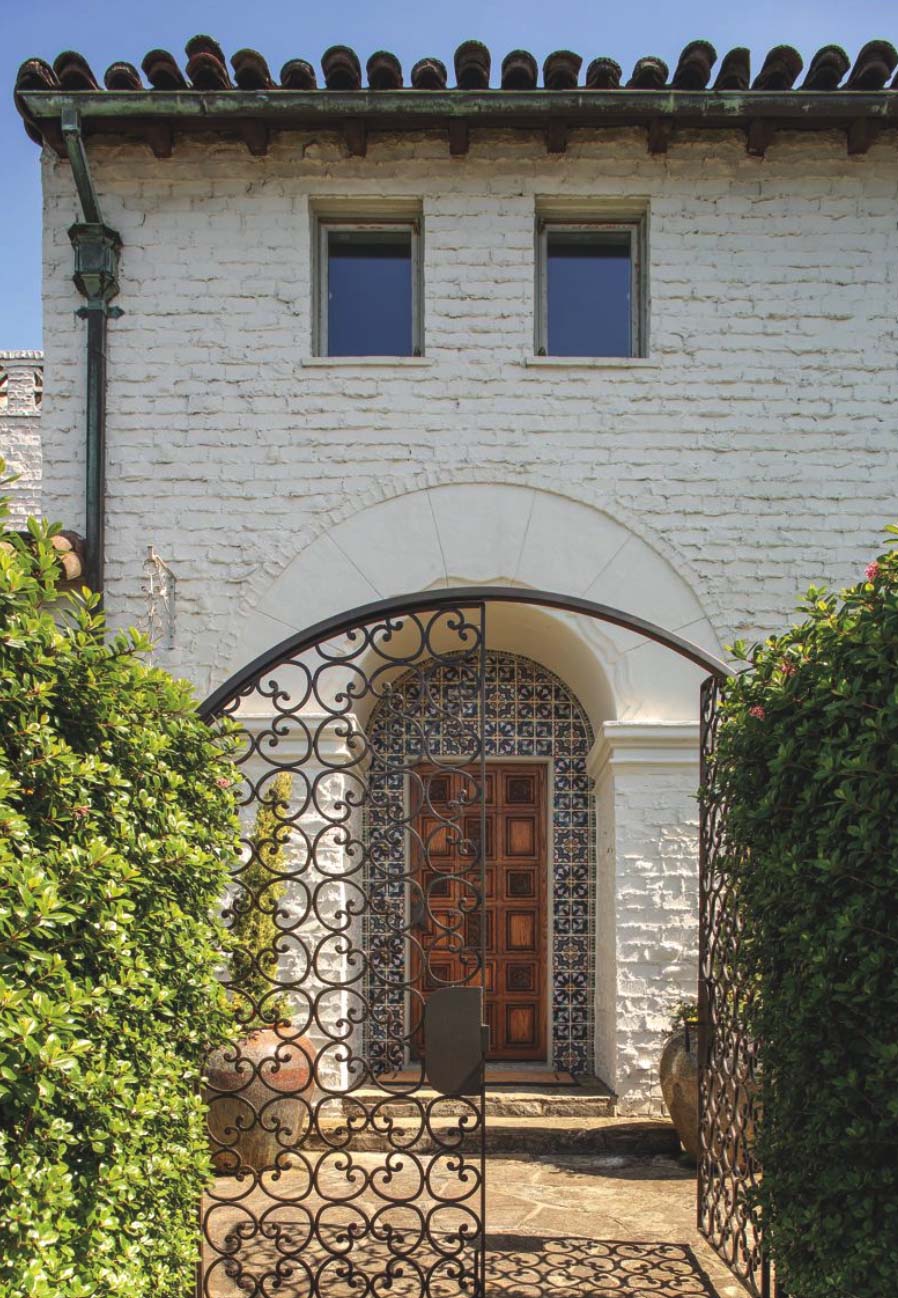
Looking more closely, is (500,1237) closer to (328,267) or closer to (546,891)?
(546,891)

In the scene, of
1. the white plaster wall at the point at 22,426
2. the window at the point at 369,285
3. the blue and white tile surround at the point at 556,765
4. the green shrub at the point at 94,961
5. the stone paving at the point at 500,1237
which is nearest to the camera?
the green shrub at the point at 94,961

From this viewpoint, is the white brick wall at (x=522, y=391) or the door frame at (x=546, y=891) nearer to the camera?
the white brick wall at (x=522, y=391)

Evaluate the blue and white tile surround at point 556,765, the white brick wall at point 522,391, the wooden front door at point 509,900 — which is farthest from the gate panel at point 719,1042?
the wooden front door at point 509,900

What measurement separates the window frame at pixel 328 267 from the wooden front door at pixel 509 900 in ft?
10.0

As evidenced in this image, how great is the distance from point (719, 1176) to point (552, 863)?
4136 mm

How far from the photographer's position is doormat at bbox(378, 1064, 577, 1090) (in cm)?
851

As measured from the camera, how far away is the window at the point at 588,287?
8.59m

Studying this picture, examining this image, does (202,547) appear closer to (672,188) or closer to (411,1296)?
(672,188)

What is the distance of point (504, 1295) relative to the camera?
5.08 m

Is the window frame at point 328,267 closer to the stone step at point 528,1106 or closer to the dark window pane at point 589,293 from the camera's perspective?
the dark window pane at point 589,293

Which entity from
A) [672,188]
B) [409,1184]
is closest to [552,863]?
[409,1184]

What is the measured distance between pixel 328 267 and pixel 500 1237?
607 cm

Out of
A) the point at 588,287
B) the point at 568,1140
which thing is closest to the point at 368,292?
the point at 588,287

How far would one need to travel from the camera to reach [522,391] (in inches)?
322
